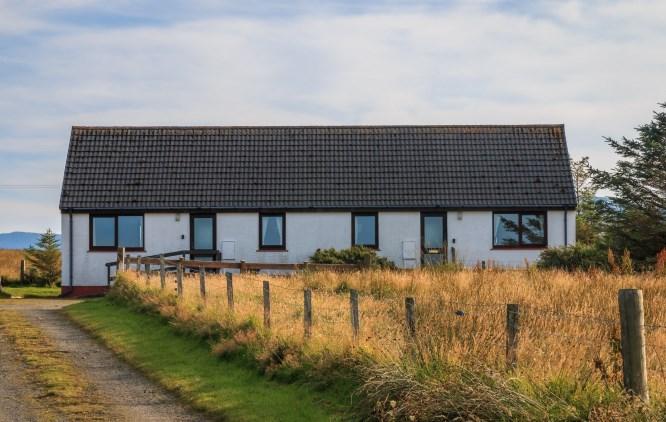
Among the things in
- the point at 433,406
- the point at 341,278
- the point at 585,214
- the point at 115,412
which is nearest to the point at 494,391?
the point at 433,406

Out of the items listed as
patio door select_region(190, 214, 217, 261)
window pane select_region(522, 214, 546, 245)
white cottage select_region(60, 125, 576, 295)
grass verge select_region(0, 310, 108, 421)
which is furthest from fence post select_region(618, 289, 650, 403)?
patio door select_region(190, 214, 217, 261)

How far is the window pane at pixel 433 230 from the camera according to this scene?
131ft

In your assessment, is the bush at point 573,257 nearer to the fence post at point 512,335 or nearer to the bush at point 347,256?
the bush at point 347,256

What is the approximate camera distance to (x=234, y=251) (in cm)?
3953

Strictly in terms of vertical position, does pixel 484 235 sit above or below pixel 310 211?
below

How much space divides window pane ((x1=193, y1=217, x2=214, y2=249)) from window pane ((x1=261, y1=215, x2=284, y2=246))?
1.94 meters

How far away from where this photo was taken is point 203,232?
131 feet

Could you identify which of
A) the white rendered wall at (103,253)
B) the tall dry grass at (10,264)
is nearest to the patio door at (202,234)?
the white rendered wall at (103,253)

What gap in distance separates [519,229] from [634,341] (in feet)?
102

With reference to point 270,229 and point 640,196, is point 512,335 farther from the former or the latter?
point 270,229

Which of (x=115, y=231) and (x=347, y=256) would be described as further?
(x=115, y=231)

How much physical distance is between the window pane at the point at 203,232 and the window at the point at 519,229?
1058 centimetres

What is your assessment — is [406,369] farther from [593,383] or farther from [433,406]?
[593,383]

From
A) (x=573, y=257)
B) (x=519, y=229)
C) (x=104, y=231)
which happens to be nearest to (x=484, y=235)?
(x=519, y=229)
